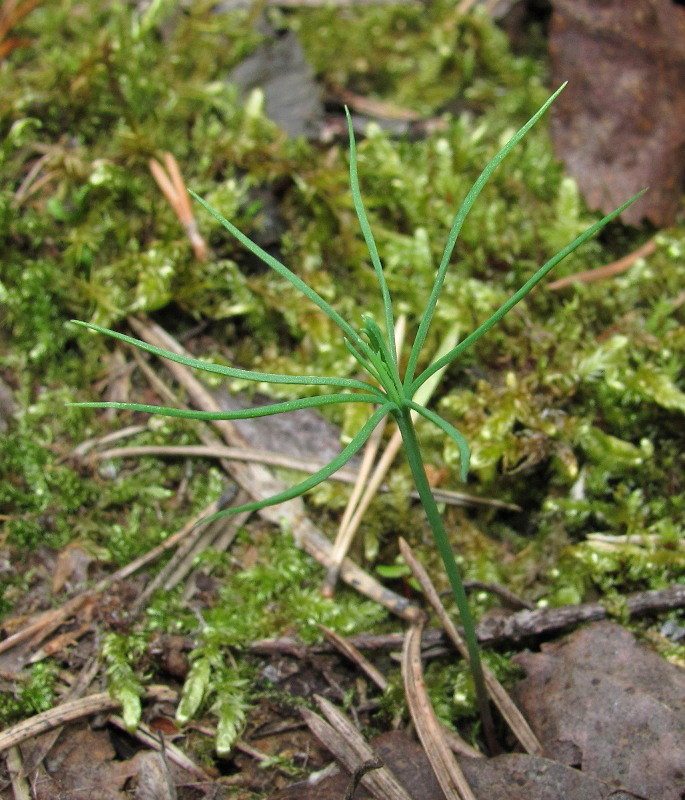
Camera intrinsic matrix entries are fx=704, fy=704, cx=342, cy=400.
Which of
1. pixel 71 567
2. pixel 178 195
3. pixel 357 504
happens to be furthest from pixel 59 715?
pixel 178 195

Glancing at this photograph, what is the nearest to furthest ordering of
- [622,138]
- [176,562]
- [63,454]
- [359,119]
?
[176,562], [63,454], [622,138], [359,119]

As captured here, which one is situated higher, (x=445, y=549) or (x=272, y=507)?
(x=445, y=549)

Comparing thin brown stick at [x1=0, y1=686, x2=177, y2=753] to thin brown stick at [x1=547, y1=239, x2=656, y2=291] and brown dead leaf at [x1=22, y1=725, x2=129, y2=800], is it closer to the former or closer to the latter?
brown dead leaf at [x1=22, y1=725, x2=129, y2=800]

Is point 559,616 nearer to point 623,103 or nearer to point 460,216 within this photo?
point 460,216

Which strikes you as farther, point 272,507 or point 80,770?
point 272,507

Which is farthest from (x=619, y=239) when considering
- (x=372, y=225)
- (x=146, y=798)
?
(x=146, y=798)

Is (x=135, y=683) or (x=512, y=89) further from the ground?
(x=512, y=89)

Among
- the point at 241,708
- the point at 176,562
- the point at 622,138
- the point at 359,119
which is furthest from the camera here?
the point at 359,119

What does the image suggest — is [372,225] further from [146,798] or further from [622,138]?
[146,798]
